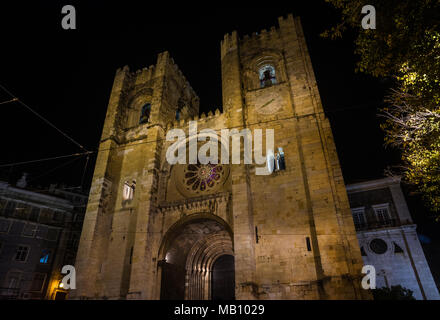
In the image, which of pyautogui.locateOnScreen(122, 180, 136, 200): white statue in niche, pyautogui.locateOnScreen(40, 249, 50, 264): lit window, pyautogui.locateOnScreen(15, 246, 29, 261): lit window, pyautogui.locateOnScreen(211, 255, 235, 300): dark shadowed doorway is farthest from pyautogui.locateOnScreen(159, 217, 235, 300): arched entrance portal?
pyautogui.locateOnScreen(15, 246, 29, 261): lit window

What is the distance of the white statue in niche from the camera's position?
15484 mm

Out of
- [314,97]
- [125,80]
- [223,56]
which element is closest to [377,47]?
[314,97]

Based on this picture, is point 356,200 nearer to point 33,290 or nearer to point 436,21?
point 436,21

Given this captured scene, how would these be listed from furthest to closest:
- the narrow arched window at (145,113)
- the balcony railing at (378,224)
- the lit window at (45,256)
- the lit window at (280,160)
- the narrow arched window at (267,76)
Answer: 1. the lit window at (45,256)
2. the balcony railing at (378,224)
3. the narrow arched window at (145,113)
4. the narrow arched window at (267,76)
5. the lit window at (280,160)

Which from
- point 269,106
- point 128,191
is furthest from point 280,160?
point 128,191

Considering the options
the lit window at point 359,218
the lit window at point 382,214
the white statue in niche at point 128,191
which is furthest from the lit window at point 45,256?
the lit window at point 382,214

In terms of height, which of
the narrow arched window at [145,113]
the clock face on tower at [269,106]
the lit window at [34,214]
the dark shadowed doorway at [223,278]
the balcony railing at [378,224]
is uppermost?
the narrow arched window at [145,113]

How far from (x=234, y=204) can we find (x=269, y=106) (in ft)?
19.8

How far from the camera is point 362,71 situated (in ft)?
23.8

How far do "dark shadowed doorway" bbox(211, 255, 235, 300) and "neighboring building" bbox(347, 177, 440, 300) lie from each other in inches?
435

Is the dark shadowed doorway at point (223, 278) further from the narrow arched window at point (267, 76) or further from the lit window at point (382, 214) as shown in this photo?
the lit window at point (382, 214)

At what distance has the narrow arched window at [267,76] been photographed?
16073mm

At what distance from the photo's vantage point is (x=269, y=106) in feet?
47.8

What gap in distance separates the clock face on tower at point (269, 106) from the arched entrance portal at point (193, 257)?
6.50 metres
